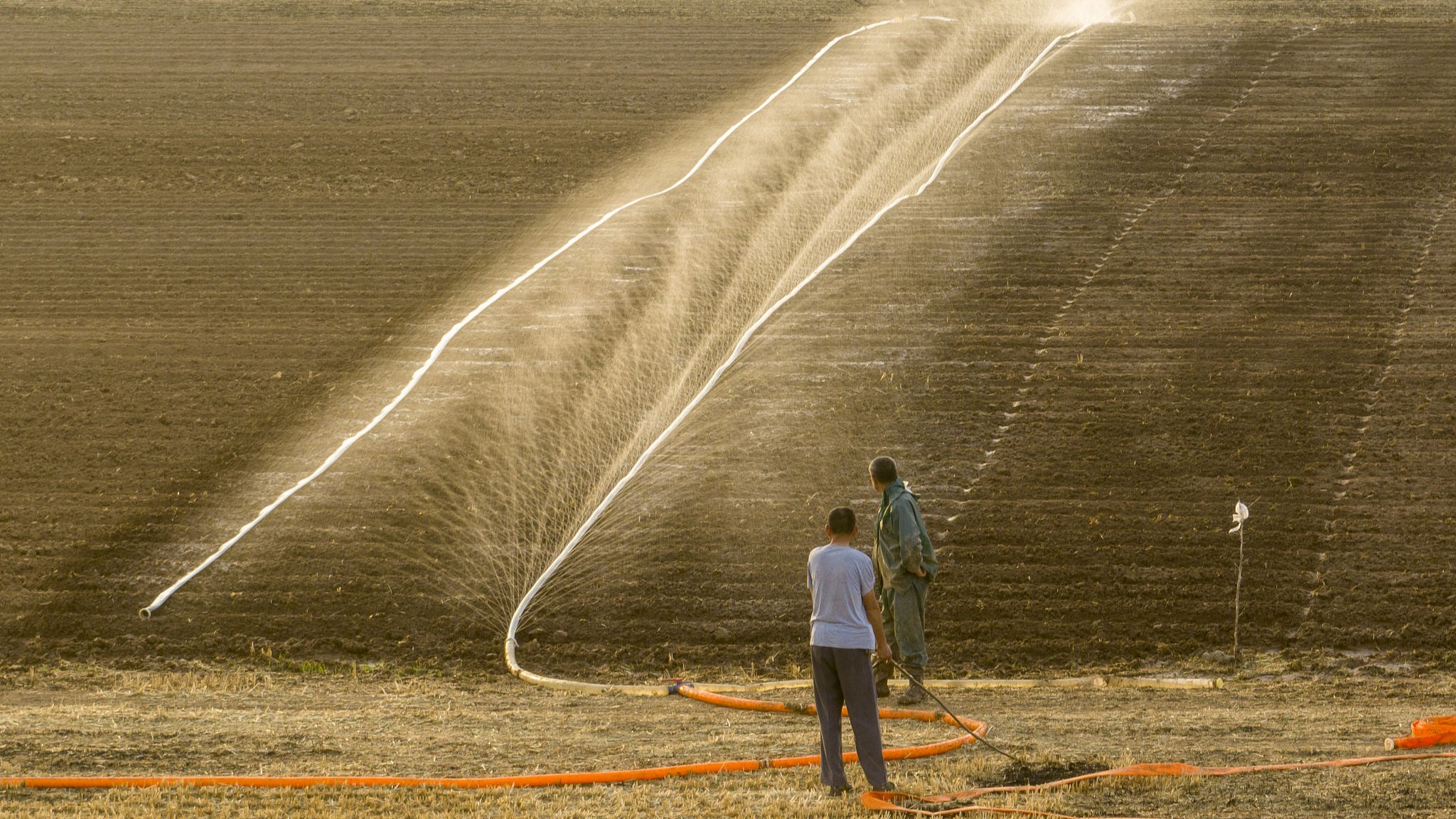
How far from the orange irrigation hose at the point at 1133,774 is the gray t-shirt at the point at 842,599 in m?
0.61

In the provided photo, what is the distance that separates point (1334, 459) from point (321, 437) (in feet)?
27.2

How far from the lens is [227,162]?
20109 millimetres

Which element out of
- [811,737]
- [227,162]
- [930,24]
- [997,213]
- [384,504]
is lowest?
[811,737]

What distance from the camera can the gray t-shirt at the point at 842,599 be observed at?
5699 millimetres

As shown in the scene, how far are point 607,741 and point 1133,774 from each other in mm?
2486

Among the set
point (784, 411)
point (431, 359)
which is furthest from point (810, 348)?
point (431, 359)

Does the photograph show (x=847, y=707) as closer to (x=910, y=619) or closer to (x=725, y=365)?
(x=910, y=619)

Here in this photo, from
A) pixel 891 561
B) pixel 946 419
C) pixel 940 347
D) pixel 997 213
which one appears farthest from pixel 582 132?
pixel 891 561

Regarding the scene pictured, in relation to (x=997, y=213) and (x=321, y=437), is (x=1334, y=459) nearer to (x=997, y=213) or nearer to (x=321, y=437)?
(x=997, y=213)

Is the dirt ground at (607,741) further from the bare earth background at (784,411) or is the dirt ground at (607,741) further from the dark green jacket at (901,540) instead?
the dark green jacket at (901,540)

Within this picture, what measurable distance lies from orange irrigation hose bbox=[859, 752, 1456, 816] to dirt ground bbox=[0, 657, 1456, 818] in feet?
0.19

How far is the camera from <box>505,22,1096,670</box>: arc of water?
944cm

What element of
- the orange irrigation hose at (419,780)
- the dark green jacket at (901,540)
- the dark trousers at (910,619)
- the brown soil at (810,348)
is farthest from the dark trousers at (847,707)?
the brown soil at (810,348)

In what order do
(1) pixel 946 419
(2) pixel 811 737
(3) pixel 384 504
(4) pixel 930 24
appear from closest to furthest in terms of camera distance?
(2) pixel 811 737, (3) pixel 384 504, (1) pixel 946 419, (4) pixel 930 24
